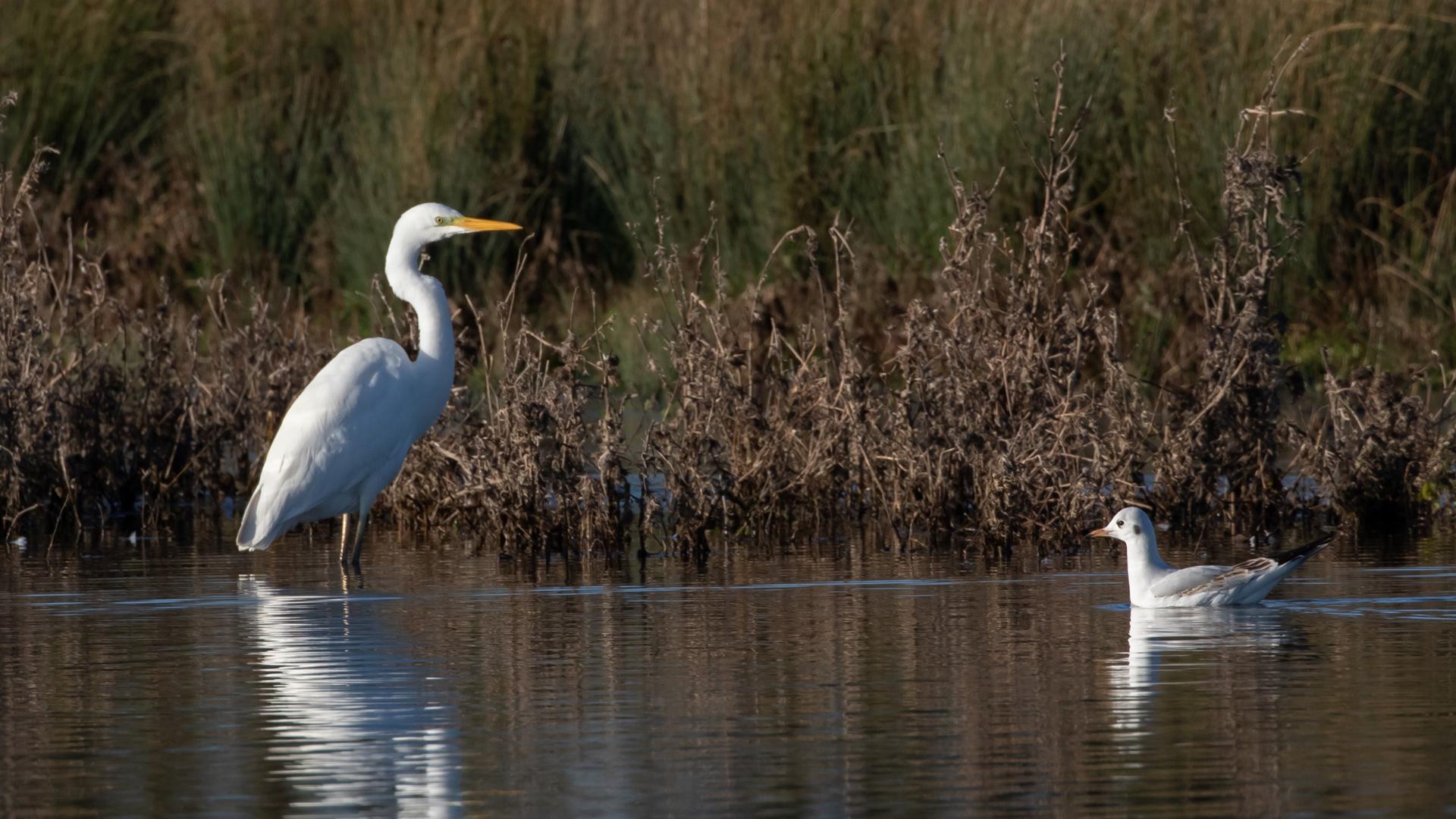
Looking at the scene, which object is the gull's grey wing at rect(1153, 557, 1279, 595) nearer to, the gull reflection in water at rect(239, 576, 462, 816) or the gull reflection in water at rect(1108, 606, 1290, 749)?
the gull reflection in water at rect(1108, 606, 1290, 749)

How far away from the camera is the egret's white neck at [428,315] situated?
1120 centimetres

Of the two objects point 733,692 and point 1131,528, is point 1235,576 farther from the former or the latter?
point 733,692

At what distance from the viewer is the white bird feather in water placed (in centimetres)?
862

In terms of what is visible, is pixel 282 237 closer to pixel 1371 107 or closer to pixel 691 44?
pixel 691 44

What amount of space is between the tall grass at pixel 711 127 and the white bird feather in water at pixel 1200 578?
5.23 meters

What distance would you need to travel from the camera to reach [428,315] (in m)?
11.3

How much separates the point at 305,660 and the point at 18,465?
15.4 feet

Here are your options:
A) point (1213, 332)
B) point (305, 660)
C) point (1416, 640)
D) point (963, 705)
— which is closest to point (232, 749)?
point (305, 660)

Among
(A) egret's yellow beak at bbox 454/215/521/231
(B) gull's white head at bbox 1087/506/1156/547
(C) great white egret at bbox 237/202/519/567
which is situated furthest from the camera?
(A) egret's yellow beak at bbox 454/215/521/231

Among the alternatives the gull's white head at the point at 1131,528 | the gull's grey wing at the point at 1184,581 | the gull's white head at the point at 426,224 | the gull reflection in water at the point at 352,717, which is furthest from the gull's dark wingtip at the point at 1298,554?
the gull's white head at the point at 426,224

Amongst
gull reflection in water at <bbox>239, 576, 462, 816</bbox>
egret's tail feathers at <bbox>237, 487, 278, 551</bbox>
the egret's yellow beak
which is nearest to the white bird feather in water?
gull reflection in water at <bbox>239, 576, 462, 816</bbox>

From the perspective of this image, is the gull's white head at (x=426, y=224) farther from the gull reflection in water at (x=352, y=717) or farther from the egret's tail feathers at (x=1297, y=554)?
the egret's tail feathers at (x=1297, y=554)

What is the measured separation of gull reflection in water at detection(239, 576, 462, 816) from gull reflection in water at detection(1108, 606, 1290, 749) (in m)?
1.75

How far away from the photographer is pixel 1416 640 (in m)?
7.77
